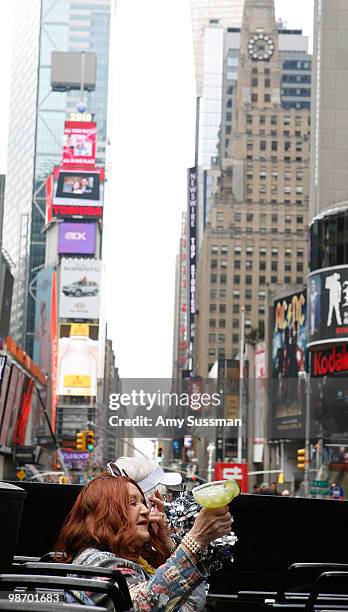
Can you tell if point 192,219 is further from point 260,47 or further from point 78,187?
point 260,47

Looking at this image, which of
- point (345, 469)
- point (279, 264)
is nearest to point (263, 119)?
point (279, 264)

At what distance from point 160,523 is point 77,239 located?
144 m

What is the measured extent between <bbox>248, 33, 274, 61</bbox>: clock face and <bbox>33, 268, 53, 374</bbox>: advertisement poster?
3569 cm

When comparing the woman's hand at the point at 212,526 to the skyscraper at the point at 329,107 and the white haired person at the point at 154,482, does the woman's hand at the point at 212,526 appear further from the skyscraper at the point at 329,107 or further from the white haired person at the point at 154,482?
the skyscraper at the point at 329,107

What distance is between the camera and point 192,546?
3.06 meters

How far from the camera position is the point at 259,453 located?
106 metres

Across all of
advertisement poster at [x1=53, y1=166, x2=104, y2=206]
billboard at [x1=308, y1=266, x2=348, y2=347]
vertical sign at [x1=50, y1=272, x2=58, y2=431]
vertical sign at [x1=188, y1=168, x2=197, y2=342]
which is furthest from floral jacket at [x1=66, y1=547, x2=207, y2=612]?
advertisement poster at [x1=53, y1=166, x2=104, y2=206]

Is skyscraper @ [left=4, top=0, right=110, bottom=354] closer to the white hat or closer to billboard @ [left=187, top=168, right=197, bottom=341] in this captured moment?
billboard @ [left=187, top=168, right=197, bottom=341]

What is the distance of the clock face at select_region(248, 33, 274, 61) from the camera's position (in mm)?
148000

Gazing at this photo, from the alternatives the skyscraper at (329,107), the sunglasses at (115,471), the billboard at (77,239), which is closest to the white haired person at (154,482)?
the sunglasses at (115,471)

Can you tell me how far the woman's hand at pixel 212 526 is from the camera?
303cm

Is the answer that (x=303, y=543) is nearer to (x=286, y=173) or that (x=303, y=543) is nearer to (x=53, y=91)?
(x=286, y=173)

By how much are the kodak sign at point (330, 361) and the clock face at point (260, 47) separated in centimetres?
8363

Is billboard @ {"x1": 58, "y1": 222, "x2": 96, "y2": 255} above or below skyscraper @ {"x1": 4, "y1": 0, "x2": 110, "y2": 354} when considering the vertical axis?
below
